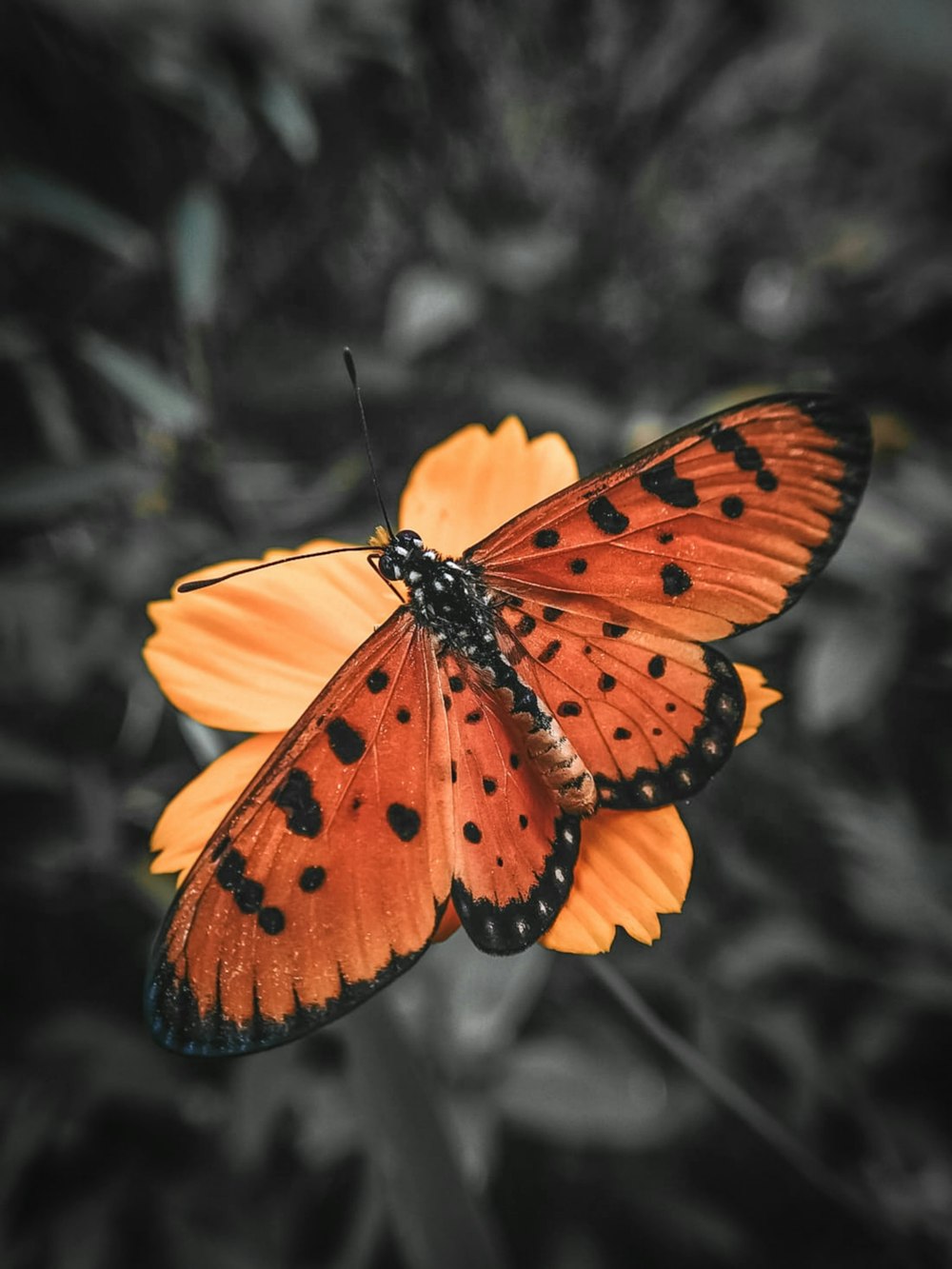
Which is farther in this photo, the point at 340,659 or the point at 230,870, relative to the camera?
the point at 340,659

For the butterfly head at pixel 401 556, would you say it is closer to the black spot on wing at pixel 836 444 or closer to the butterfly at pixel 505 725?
the butterfly at pixel 505 725

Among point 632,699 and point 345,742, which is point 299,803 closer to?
point 345,742

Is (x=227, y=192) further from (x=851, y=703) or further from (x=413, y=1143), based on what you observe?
(x=413, y=1143)

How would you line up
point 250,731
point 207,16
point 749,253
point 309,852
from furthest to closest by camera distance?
point 749,253, point 207,16, point 250,731, point 309,852

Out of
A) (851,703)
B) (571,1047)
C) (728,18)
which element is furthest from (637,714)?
(728,18)

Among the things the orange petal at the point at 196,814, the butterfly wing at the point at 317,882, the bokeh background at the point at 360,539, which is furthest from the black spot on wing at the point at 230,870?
the bokeh background at the point at 360,539

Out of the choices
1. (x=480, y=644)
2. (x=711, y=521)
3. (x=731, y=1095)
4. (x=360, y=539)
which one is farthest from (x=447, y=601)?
(x=360, y=539)
